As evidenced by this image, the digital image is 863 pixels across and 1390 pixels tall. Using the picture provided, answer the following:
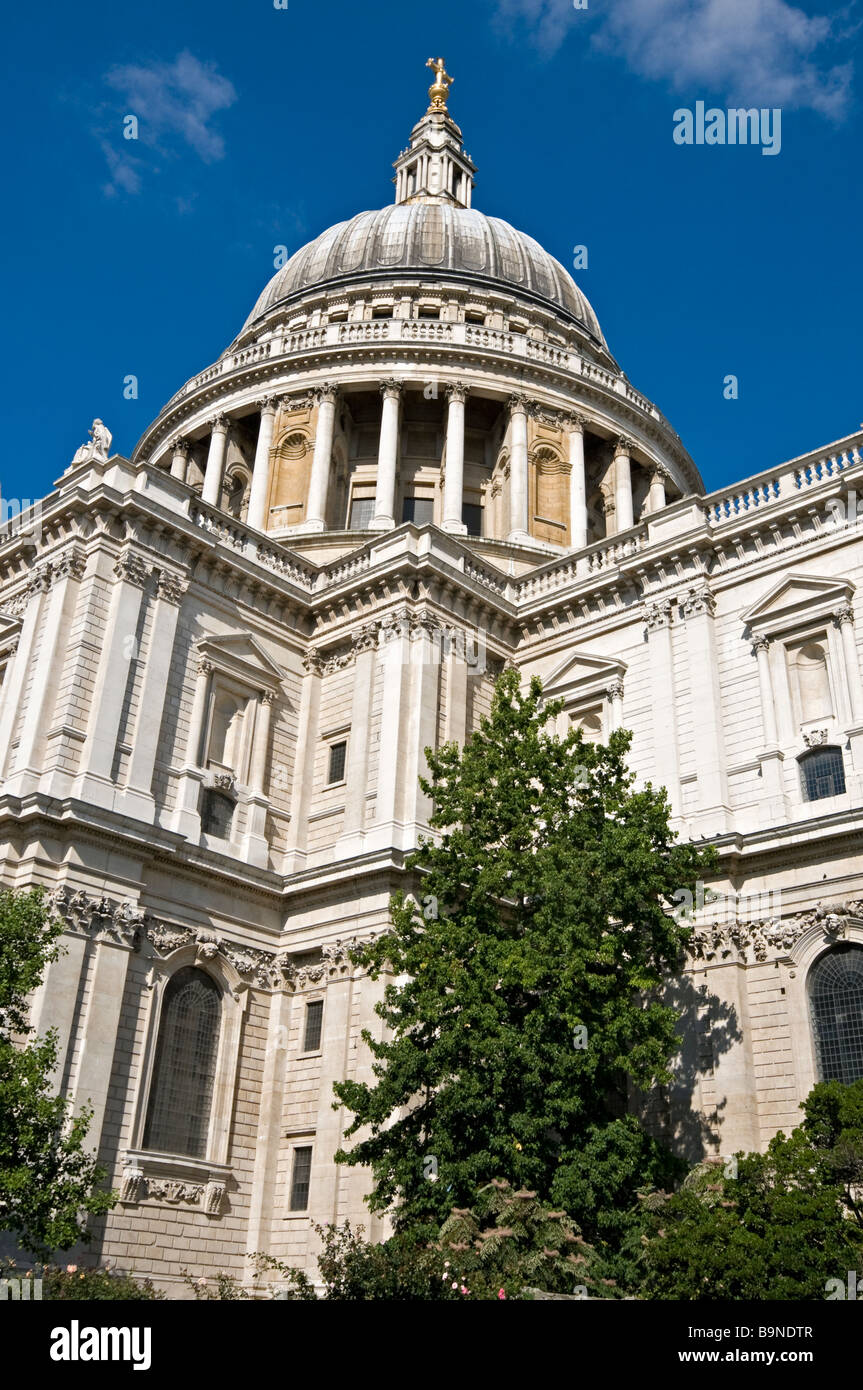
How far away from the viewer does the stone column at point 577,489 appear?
45.7 meters

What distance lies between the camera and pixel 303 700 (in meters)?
32.8

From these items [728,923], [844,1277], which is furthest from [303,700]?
[844,1277]

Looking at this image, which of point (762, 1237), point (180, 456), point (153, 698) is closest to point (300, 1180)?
point (153, 698)

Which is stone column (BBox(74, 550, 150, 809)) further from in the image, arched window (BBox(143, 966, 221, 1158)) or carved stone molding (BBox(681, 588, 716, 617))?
carved stone molding (BBox(681, 588, 716, 617))

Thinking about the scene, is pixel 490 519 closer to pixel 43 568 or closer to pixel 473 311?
pixel 473 311

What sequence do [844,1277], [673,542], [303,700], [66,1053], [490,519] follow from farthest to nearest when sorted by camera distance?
[490,519], [303,700], [673,542], [66,1053], [844,1277]

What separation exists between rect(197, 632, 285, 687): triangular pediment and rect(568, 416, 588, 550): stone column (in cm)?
1663

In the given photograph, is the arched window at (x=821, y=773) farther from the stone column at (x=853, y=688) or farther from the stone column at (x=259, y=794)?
the stone column at (x=259, y=794)

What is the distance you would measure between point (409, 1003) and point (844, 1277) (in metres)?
8.21

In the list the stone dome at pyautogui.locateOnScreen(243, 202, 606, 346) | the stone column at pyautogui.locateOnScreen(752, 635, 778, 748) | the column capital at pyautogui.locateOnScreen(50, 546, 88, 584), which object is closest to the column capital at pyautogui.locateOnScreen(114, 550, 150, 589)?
the column capital at pyautogui.locateOnScreen(50, 546, 88, 584)

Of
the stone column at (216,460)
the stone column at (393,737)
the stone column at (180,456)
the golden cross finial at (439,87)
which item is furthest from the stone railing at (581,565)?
the golden cross finial at (439,87)

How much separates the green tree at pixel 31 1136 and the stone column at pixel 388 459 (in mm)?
25173

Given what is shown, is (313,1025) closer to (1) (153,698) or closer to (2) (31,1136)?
(1) (153,698)

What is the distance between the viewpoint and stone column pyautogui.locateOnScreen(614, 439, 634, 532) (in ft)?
158
